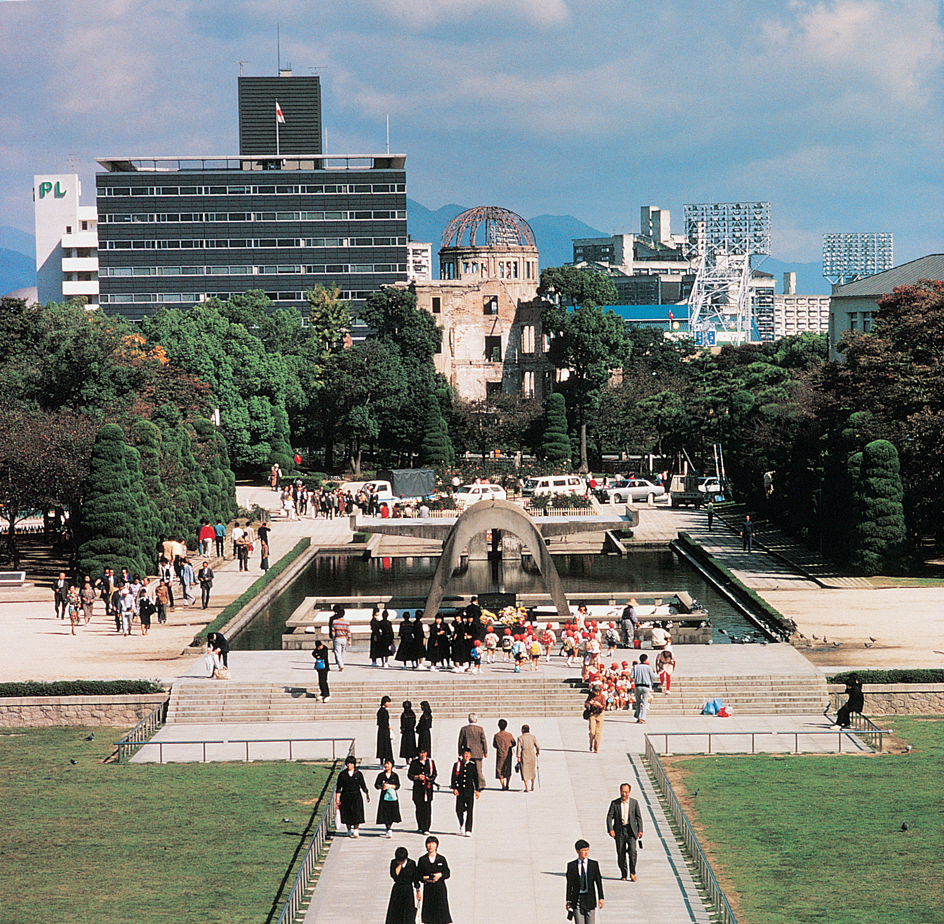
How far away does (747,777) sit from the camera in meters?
23.6

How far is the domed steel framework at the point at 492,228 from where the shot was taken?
110 metres

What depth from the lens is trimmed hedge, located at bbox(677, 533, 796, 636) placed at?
3569cm

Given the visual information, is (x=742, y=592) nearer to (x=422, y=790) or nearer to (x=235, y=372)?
(x=422, y=790)

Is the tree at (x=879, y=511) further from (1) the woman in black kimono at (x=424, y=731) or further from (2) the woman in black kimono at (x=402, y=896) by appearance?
(2) the woman in black kimono at (x=402, y=896)

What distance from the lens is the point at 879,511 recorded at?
44.8 m

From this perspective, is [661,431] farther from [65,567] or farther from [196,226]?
[196,226]

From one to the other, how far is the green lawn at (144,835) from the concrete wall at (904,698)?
12.4 meters

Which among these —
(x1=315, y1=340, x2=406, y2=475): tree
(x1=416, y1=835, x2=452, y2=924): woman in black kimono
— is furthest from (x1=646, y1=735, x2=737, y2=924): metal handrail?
(x1=315, y1=340, x2=406, y2=475): tree

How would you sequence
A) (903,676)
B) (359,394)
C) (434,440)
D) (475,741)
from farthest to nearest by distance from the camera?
(359,394), (434,440), (903,676), (475,741)

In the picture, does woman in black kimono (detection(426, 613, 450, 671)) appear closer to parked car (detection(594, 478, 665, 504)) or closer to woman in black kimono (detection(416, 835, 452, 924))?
woman in black kimono (detection(416, 835, 452, 924))

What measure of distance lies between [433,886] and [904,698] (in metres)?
16.3

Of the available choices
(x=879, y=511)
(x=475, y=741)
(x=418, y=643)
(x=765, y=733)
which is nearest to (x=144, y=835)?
(x=475, y=741)

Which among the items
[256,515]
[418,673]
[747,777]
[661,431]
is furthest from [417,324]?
[747,777]

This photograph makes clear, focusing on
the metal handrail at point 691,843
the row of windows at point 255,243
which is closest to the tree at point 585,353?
the row of windows at point 255,243
